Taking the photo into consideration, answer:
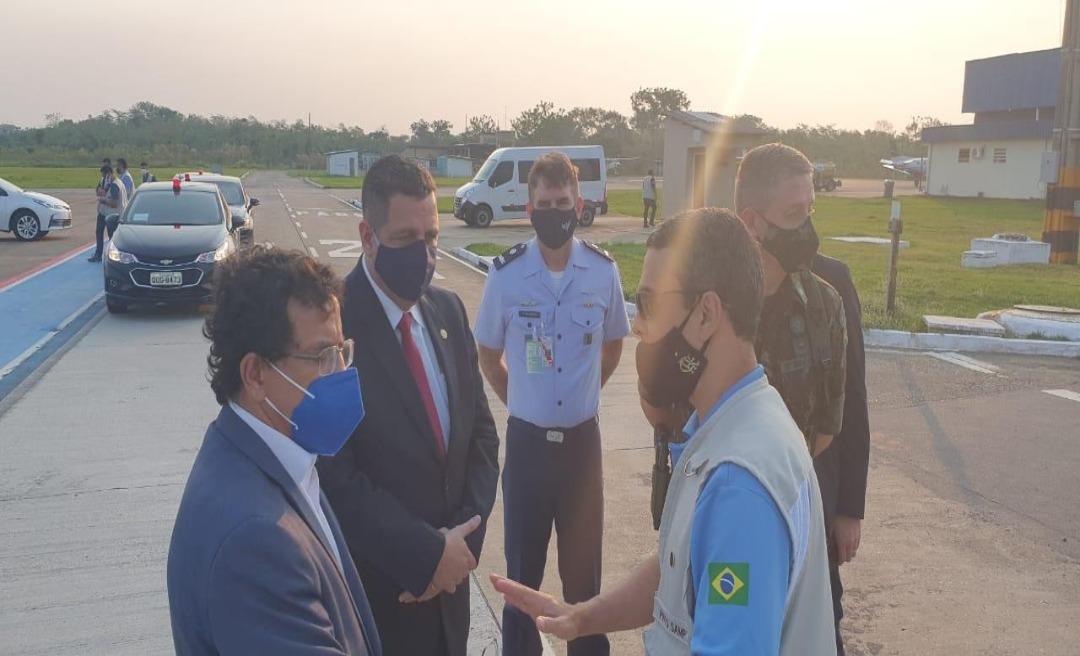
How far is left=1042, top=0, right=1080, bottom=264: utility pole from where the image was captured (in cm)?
1814

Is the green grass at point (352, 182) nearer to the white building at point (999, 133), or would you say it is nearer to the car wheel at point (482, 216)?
the car wheel at point (482, 216)

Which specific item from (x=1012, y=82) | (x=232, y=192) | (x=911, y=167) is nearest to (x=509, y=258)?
(x=232, y=192)

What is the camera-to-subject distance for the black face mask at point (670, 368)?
1.91m

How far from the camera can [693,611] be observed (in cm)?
167

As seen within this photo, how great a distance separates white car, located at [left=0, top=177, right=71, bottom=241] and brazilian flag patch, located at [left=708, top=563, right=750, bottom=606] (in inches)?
976

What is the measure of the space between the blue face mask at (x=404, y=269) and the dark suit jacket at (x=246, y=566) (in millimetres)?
1174

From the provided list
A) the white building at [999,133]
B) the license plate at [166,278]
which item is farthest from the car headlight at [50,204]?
the white building at [999,133]

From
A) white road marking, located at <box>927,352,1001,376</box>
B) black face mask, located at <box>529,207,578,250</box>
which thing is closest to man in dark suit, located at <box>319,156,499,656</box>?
black face mask, located at <box>529,207,578,250</box>

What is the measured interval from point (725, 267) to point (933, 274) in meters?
16.4

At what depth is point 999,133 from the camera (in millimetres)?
42594

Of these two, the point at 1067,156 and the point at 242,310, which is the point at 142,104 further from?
the point at 242,310

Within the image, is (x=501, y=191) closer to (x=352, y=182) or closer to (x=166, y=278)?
(x=166, y=278)

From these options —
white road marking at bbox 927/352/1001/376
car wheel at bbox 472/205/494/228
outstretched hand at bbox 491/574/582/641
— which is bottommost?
white road marking at bbox 927/352/1001/376

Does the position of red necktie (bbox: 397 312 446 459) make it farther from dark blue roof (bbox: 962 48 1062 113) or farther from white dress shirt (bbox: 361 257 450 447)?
dark blue roof (bbox: 962 48 1062 113)
